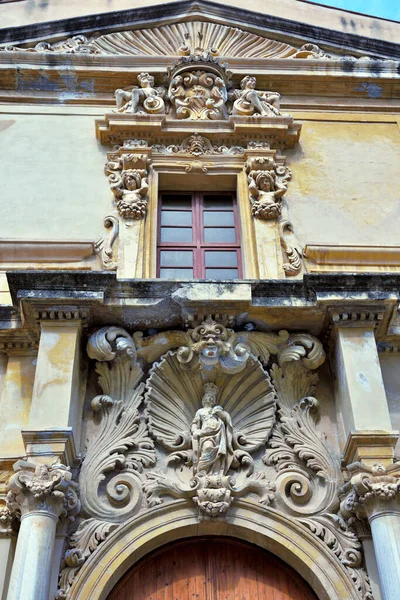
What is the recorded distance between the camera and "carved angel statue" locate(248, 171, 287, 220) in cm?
787

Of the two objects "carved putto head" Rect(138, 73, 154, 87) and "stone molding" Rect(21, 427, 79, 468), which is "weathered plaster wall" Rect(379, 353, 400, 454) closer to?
"stone molding" Rect(21, 427, 79, 468)

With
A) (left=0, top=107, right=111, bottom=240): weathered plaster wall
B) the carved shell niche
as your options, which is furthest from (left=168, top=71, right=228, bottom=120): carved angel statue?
the carved shell niche

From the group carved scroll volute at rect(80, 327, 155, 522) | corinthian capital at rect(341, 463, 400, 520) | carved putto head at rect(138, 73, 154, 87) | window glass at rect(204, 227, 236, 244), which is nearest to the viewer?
corinthian capital at rect(341, 463, 400, 520)

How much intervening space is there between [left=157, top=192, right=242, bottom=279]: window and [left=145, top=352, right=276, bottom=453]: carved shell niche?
1.43 metres

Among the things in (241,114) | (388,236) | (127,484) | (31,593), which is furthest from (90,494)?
(241,114)

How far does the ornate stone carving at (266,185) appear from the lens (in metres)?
7.88

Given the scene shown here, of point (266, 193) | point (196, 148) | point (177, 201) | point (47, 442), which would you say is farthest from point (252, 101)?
point (47, 442)

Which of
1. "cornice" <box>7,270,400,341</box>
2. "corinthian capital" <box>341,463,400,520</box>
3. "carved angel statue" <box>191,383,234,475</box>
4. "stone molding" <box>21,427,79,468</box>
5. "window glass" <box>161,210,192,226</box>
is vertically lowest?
"corinthian capital" <box>341,463,400,520</box>

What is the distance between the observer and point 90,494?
5.94 m

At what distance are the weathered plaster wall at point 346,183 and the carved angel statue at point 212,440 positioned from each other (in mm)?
2583

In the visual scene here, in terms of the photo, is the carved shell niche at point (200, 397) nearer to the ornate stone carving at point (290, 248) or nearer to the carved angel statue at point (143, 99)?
the ornate stone carving at point (290, 248)

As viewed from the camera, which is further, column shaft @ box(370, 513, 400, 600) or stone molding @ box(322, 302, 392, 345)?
stone molding @ box(322, 302, 392, 345)

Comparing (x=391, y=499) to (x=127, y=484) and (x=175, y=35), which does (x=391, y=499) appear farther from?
(x=175, y=35)

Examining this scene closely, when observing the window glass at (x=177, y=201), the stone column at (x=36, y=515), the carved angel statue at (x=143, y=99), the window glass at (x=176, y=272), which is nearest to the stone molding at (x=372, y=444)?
the stone column at (x=36, y=515)
